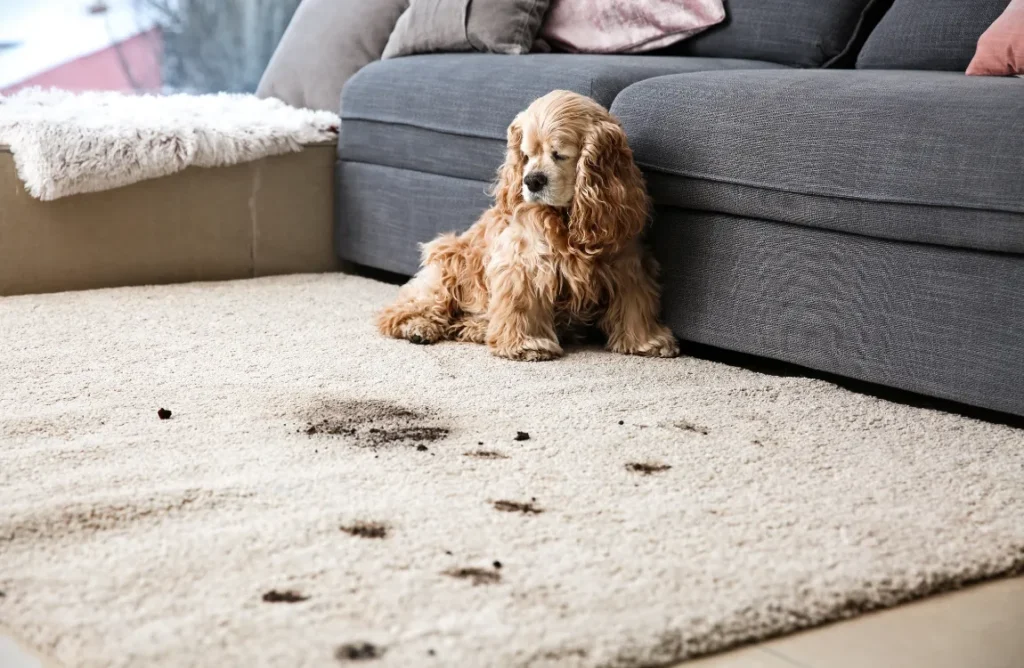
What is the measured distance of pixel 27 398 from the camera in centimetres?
201

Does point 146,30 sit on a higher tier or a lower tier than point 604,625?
higher

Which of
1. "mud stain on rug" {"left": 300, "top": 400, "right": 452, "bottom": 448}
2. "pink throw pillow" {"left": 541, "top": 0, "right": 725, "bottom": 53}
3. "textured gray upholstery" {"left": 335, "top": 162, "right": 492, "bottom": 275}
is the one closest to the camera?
"mud stain on rug" {"left": 300, "top": 400, "right": 452, "bottom": 448}

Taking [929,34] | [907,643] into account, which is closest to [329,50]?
[929,34]

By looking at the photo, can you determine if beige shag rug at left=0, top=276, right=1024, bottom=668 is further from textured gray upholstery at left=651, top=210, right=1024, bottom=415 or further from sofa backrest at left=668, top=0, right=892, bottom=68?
sofa backrest at left=668, top=0, right=892, bottom=68

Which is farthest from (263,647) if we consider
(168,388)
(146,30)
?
(146,30)

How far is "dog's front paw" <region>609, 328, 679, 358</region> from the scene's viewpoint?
2.40 meters

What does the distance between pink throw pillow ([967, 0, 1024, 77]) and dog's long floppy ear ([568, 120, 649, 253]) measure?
72 cm

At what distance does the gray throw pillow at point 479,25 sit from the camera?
10.2 ft

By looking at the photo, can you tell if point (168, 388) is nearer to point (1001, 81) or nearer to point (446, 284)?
point (446, 284)

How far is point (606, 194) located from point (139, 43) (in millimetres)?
2670

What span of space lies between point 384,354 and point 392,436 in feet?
1.93

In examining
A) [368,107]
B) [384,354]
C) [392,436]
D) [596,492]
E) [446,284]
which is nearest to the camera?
[596,492]

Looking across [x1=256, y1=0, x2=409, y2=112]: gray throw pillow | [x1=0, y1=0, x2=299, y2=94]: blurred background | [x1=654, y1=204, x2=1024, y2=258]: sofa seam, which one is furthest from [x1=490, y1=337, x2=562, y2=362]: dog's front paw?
[x1=0, y1=0, x2=299, y2=94]: blurred background

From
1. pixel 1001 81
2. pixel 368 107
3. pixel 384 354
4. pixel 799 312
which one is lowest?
pixel 384 354
